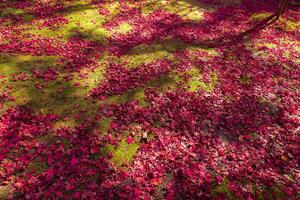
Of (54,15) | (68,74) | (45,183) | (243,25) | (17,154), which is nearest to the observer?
(45,183)

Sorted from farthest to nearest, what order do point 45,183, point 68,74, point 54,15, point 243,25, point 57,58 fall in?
point 243,25 → point 54,15 → point 57,58 → point 68,74 → point 45,183

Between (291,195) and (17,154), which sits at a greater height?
(17,154)

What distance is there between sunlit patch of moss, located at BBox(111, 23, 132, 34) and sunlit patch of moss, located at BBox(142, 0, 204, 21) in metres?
3.16

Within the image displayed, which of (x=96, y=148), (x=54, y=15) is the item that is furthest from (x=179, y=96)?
(x=54, y=15)

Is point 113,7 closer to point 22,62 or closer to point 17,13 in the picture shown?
point 17,13

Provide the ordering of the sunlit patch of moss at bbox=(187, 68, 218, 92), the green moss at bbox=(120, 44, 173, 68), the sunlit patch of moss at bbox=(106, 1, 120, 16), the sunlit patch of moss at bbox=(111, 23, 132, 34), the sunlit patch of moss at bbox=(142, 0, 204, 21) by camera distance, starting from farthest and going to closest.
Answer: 1. the sunlit patch of moss at bbox=(142, 0, 204, 21)
2. the sunlit patch of moss at bbox=(106, 1, 120, 16)
3. the sunlit patch of moss at bbox=(111, 23, 132, 34)
4. the green moss at bbox=(120, 44, 173, 68)
5. the sunlit patch of moss at bbox=(187, 68, 218, 92)

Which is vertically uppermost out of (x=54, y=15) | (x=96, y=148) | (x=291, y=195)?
(x=54, y=15)

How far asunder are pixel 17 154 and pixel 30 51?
7.23 m

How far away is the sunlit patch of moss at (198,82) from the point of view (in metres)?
12.9

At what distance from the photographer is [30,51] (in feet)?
44.8

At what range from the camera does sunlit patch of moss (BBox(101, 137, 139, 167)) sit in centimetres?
886

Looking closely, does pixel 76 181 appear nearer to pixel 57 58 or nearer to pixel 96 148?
pixel 96 148

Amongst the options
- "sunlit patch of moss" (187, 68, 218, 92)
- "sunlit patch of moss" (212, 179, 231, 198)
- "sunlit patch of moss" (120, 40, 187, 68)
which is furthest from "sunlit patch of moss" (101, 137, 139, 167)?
"sunlit patch of moss" (120, 40, 187, 68)

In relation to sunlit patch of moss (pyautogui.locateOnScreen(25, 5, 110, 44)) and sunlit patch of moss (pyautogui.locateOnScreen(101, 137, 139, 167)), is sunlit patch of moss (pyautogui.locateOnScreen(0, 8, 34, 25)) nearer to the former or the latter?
sunlit patch of moss (pyautogui.locateOnScreen(25, 5, 110, 44))
